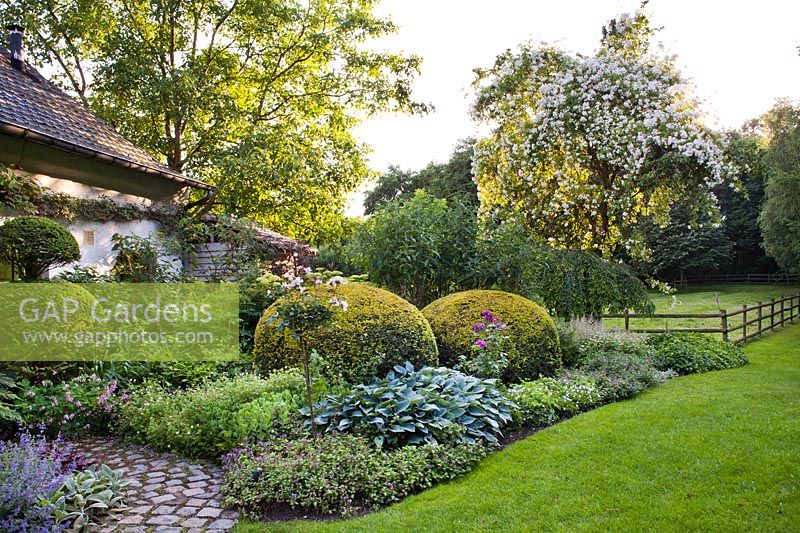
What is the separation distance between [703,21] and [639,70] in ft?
4.57

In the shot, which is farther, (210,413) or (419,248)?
(419,248)

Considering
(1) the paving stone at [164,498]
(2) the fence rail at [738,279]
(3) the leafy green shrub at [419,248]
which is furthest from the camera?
(2) the fence rail at [738,279]

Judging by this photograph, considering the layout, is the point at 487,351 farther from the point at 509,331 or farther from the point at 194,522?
the point at 194,522

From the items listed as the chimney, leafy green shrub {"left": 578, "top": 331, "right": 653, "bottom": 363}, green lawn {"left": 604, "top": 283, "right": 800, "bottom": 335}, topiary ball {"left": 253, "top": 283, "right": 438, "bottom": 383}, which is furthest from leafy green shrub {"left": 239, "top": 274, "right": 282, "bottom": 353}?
green lawn {"left": 604, "top": 283, "right": 800, "bottom": 335}

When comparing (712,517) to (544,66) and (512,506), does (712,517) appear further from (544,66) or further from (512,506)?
(544,66)

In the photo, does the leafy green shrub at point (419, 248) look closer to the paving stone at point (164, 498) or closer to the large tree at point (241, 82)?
the paving stone at point (164, 498)

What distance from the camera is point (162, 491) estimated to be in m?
4.04

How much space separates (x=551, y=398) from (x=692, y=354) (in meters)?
4.29

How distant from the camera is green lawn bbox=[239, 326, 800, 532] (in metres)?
3.50

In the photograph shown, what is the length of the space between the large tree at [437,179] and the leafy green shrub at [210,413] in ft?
60.3

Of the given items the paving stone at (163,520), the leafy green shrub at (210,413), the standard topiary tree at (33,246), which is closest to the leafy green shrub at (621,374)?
the leafy green shrub at (210,413)

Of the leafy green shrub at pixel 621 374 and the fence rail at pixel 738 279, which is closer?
the leafy green shrub at pixel 621 374

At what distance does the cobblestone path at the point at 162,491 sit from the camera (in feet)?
11.5

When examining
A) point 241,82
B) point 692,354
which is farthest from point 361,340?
point 241,82
